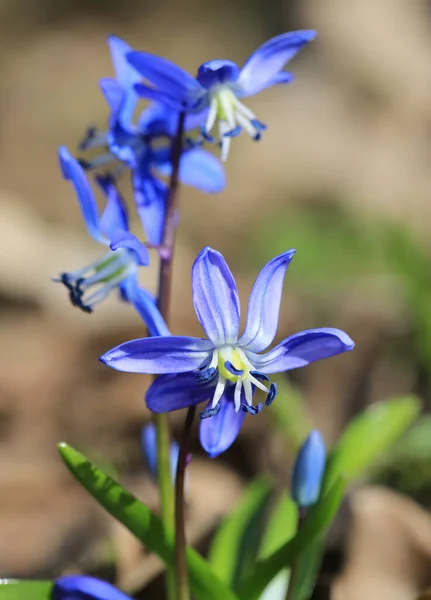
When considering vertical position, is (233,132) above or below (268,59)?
below

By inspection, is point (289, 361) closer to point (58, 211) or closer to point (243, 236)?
point (243, 236)

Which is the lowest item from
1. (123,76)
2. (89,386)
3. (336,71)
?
(89,386)

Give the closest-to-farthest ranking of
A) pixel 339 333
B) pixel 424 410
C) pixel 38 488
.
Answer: pixel 339 333
pixel 38 488
pixel 424 410

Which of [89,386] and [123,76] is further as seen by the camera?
[89,386]

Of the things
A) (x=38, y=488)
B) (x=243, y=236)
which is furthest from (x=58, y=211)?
(x=38, y=488)

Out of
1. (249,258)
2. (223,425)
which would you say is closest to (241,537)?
(223,425)

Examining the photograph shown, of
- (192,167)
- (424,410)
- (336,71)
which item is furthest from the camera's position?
(336,71)

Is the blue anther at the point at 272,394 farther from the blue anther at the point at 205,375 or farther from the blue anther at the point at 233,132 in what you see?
the blue anther at the point at 233,132

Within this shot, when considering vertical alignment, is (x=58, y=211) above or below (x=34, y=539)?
above

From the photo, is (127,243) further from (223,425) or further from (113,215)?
(223,425)
